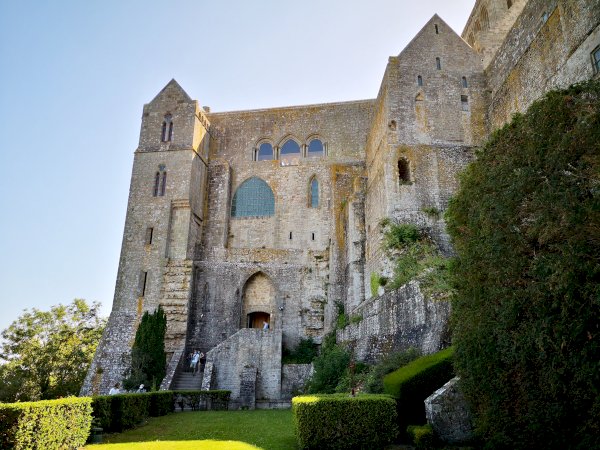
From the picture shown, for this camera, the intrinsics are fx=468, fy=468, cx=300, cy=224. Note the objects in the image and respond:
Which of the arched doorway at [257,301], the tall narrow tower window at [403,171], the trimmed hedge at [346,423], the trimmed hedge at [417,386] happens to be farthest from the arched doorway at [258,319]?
the trimmed hedge at [346,423]

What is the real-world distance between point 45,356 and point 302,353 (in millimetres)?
19193

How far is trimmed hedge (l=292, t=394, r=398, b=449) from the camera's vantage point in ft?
29.9

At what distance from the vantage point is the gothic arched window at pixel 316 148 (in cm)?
3127

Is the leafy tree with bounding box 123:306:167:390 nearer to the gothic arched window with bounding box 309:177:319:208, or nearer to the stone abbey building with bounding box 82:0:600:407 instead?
the stone abbey building with bounding box 82:0:600:407

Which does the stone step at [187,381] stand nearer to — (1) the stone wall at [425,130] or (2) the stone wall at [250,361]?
(2) the stone wall at [250,361]

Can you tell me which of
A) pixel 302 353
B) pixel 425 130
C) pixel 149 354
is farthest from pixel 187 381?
pixel 425 130

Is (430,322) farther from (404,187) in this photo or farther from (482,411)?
(404,187)

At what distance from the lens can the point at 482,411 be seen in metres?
7.89

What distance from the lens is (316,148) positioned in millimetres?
31484

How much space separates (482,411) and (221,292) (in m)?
19.8

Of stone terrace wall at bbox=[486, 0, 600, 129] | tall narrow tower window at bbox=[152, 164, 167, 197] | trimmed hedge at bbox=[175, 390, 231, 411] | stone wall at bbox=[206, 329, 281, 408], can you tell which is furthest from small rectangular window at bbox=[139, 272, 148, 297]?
stone terrace wall at bbox=[486, 0, 600, 129]

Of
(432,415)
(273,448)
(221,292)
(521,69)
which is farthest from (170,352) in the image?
(521,69)

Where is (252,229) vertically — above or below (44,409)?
above

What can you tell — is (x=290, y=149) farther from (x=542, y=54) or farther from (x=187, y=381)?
(x=542, y=54)
